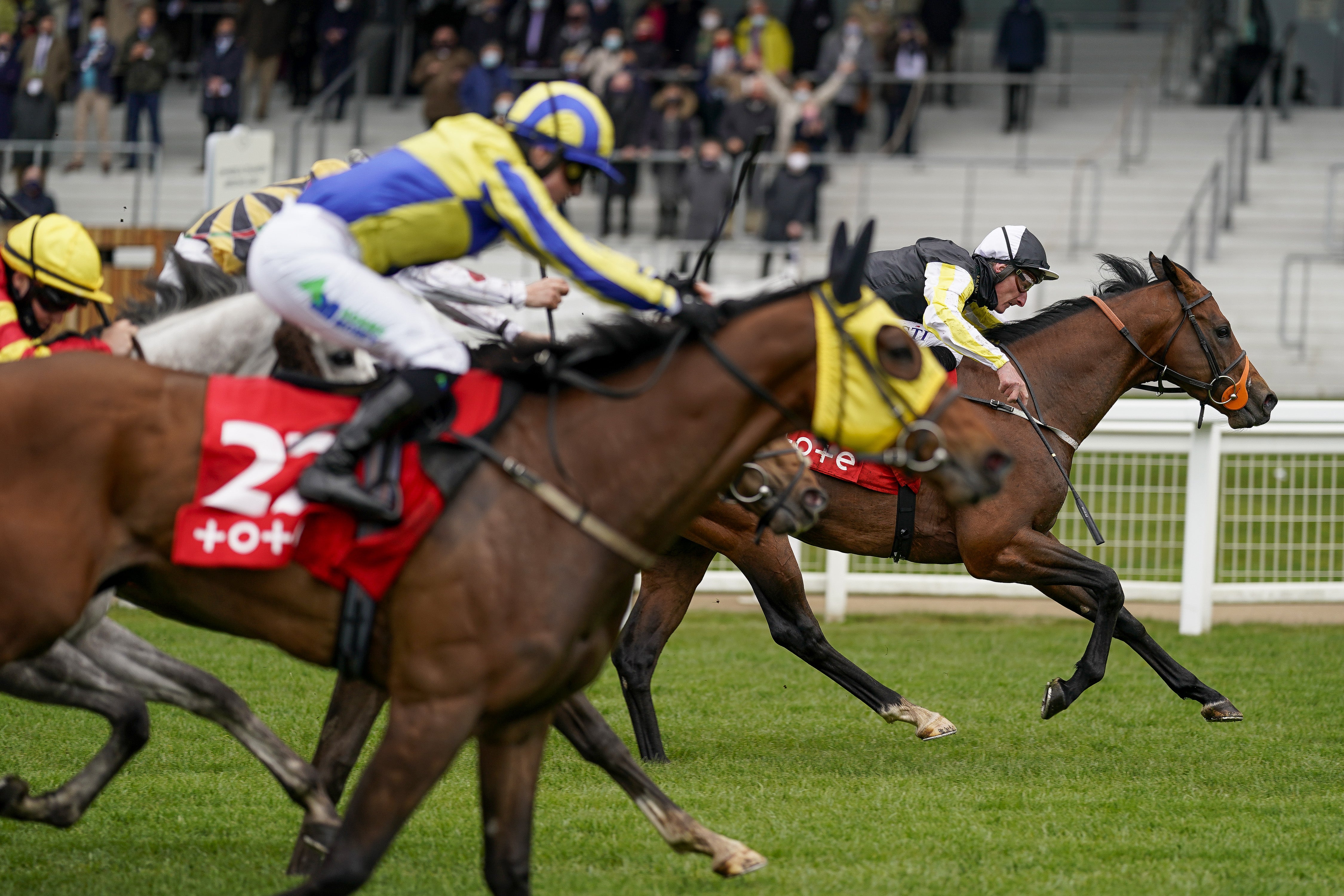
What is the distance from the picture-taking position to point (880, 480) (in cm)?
638

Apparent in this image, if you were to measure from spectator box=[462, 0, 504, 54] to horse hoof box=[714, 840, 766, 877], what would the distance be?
14.5 m

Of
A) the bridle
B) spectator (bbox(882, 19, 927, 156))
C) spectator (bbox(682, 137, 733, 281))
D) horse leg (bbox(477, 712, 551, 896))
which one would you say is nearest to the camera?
horse leg (bbox(477, 712, 551, 896))

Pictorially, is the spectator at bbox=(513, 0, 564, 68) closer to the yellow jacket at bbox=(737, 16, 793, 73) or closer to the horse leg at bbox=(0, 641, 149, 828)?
the yellow jacket at bbox=(737, 16, 793, 73)

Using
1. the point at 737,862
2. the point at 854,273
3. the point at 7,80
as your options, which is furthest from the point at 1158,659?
the point at 7,80

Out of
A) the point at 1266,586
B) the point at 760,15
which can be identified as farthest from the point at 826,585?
the point at 760,15

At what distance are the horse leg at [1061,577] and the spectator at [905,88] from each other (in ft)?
38.1

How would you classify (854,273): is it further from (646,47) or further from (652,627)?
(646,47)

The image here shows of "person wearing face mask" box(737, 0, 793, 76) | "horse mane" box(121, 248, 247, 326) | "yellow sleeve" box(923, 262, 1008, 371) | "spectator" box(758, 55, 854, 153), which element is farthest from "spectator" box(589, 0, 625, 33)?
"horse mane" box(121, 248, 247, 326)

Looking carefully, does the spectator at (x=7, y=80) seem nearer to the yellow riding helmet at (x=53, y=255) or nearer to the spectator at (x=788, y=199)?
the spectator at (x=788, y=199)

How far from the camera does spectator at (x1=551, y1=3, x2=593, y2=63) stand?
1783cm

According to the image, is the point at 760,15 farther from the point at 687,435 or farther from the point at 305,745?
the point at 687,435

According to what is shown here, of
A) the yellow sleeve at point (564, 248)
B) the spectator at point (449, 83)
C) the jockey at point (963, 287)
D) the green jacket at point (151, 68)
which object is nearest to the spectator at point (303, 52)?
the green jacket at point (151, 68)

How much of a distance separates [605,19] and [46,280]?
14103 millimetres

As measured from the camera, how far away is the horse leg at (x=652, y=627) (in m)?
6.10
